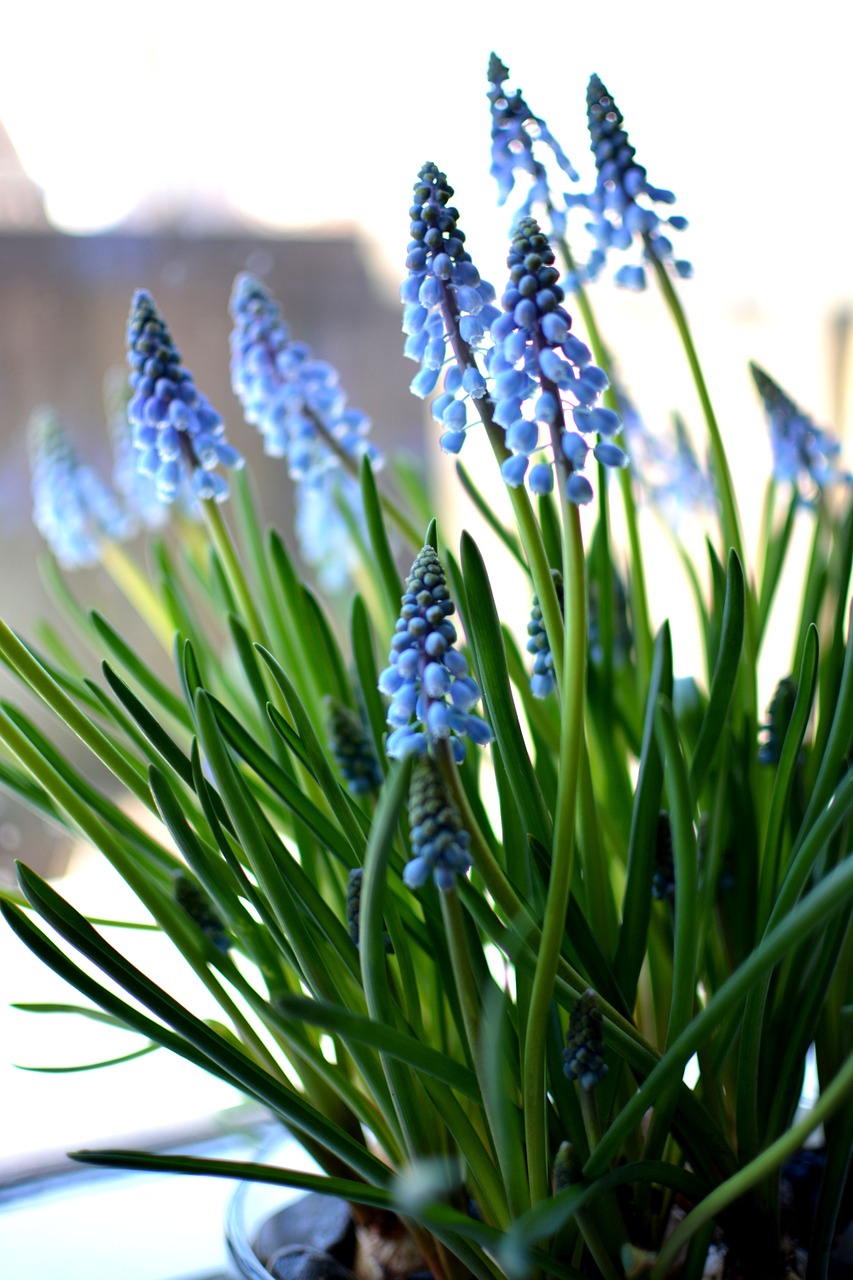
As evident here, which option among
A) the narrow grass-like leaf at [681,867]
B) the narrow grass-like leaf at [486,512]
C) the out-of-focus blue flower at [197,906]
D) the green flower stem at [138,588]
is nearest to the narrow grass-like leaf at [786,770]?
the narrow grass-like leaf at [681,867]

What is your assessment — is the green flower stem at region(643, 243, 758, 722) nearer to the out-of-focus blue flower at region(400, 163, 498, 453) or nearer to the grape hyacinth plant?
the grape hyacinth plant

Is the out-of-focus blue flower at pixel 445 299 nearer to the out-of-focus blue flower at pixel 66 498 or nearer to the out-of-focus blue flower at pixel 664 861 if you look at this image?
the out-of-focus blue flower at pixel 664 861

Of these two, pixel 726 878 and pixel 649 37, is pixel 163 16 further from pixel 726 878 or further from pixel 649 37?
pixel 726 878

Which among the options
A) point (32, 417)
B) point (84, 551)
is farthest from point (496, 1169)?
point (32, 417)

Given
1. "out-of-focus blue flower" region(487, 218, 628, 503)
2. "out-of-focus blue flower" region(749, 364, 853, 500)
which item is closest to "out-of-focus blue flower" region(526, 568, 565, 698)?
"out-of-focus blue flower" region(487, 218, 628, 503)

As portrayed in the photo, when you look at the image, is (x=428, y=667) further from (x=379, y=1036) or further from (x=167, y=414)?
(x=167, y=414)
